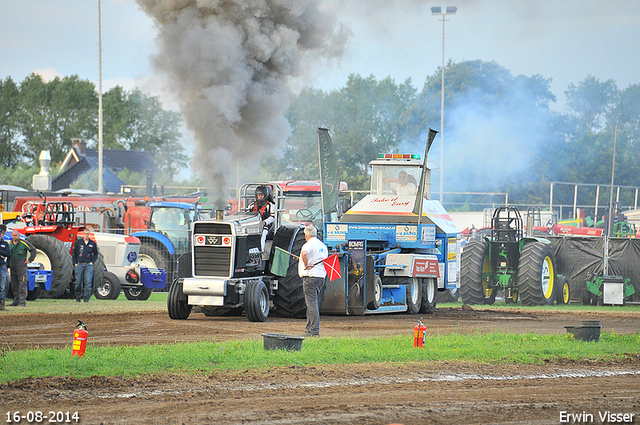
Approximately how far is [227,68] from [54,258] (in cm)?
643

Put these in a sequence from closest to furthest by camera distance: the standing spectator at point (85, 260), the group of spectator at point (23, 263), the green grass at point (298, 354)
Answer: the green grass at point (298, 354), the group of spectator at point (23, 263), the standing spectator at point (85, 260)

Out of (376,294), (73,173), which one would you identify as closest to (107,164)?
(73,173)

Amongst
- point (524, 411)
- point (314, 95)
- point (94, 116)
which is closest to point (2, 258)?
point (524, 411)

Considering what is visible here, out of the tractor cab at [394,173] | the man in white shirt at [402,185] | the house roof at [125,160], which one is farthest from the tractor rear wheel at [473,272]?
the house roof at [125,160]

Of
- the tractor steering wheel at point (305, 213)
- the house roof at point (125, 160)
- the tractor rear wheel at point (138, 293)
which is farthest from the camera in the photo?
the house roof at point (125, 160)

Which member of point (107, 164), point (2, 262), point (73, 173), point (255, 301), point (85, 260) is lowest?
point (255, 301)

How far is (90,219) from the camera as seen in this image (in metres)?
28.4

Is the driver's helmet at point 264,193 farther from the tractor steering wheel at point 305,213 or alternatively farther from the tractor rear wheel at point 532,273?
the tractor rear wheel at point 532,273

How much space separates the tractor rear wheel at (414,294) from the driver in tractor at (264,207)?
3.52m

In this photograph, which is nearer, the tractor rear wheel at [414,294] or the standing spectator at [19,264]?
the tractor rear wheel at [414,294]

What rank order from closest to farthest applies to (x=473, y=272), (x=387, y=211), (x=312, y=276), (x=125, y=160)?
(x=312, y=276)
(x=387, y=211)
(x=473, y=272)
(x=125, y=160)

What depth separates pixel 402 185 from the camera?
58.3ft

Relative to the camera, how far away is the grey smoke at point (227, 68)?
15945 millimetres

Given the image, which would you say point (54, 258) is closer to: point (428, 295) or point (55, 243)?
point (55, 243)
